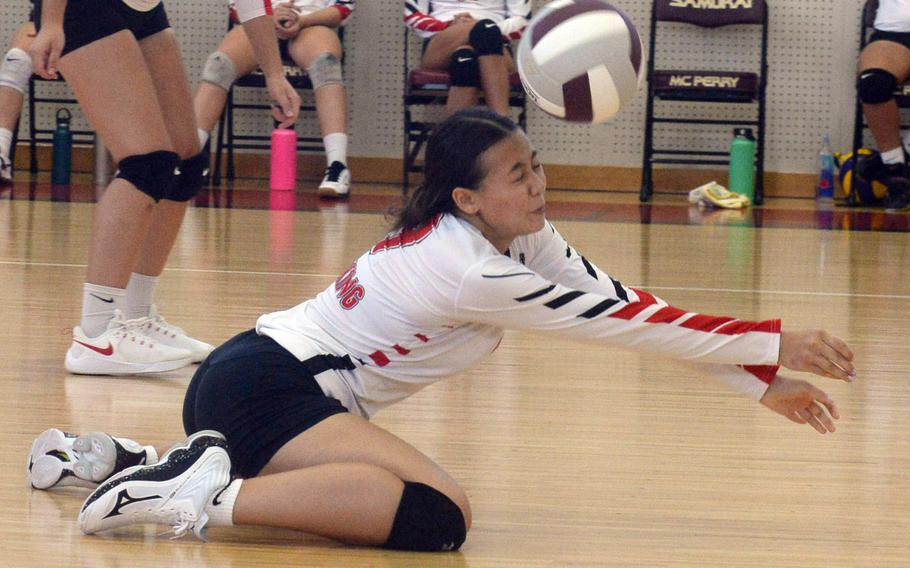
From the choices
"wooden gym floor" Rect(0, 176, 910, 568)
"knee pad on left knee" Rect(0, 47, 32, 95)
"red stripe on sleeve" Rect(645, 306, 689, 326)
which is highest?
"knee pad on left knee" Rect(0, 47, 32, 95)

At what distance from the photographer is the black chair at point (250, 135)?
25.8 feet

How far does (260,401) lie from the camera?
82.0 inches

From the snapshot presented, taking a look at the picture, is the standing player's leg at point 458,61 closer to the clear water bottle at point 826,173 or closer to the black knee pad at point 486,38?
the black knee pad at point 486,38

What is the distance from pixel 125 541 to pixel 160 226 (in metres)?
1.55

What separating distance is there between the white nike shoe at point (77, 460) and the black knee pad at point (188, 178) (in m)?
1.23

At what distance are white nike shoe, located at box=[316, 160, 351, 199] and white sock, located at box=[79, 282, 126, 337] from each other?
4.31 meters

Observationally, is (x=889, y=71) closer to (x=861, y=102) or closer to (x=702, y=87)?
(x=861, y=102)

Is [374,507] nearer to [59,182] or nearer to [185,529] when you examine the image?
[185,529]

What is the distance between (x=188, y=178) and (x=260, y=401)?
1389 mm

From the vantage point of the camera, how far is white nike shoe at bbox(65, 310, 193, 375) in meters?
3.14

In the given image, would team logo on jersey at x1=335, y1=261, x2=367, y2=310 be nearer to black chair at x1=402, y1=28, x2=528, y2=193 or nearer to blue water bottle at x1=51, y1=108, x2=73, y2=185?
black chair at x1=402, y1=28, x2=528, y2=193

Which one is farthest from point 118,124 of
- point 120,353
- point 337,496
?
point 337,496

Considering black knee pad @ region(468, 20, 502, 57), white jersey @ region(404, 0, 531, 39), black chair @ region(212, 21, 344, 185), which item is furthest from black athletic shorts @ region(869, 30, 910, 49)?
black chair @ region(212, 21, 344, 185)

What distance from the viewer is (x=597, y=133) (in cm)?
865
